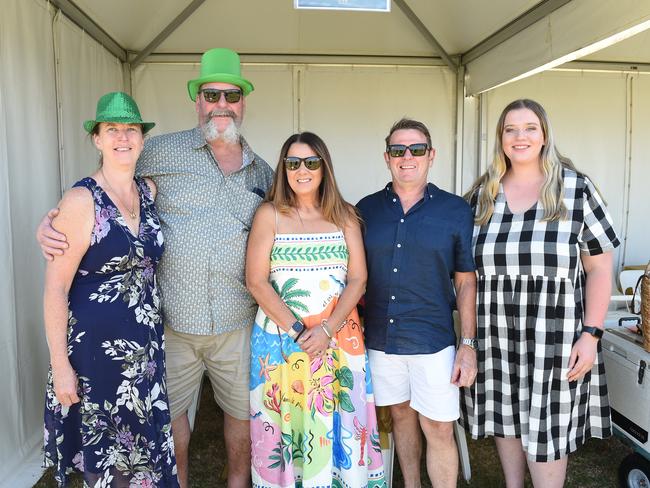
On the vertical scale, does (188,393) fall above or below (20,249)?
below

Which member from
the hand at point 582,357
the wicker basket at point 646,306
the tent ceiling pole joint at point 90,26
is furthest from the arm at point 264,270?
the tent ceiling pole joint at point 90,26

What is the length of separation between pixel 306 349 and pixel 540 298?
911mm

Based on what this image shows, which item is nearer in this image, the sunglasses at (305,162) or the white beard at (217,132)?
the sunglasses at (305,162)

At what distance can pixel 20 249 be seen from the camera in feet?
8.91

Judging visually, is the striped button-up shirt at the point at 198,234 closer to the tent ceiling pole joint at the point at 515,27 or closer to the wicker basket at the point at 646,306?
the wicker basket at the point at 646,306

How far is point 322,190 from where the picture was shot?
2.16 m

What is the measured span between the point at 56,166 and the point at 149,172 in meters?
1.51

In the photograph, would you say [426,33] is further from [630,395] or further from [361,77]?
[630,395]

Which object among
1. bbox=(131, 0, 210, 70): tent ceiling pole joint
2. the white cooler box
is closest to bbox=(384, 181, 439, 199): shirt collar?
the white cooler box

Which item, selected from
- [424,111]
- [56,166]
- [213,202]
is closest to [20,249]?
[56,166]

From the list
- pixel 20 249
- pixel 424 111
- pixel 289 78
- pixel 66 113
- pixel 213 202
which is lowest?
pixel 20 249

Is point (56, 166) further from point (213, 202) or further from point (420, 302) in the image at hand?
point (420, 302)

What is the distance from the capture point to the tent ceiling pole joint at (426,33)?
457 centimetres

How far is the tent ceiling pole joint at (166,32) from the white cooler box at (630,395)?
4010 mm
